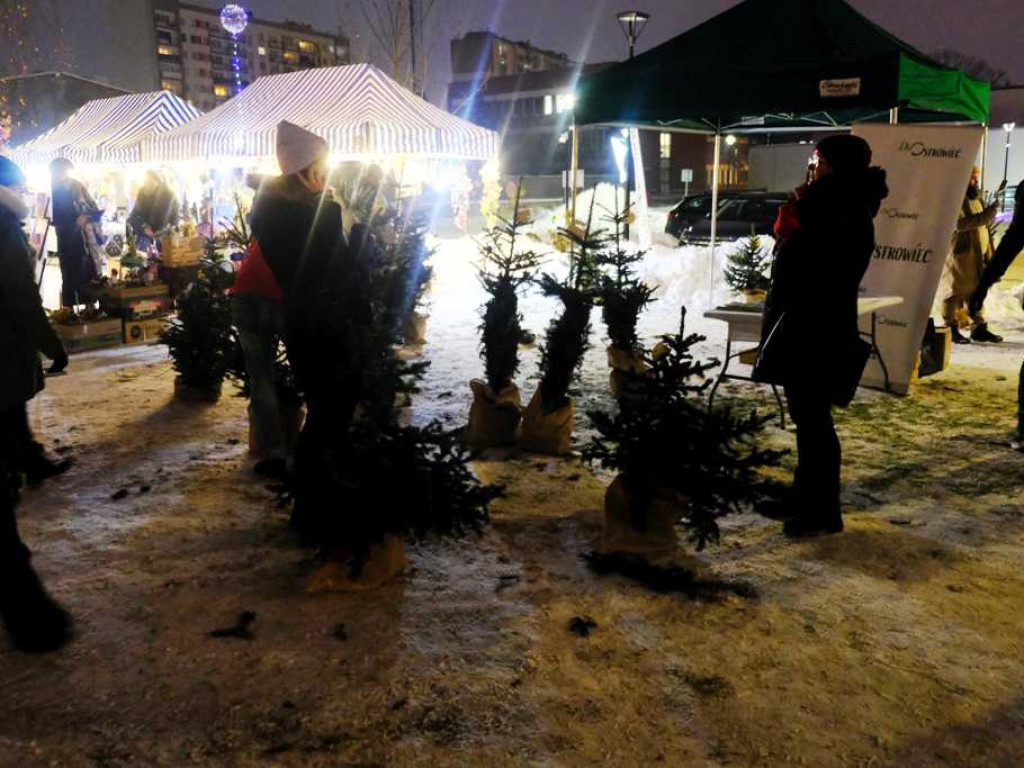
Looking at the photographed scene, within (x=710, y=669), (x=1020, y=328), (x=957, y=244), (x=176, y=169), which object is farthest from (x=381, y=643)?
(x=176, y=169)

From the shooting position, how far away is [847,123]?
1109cm

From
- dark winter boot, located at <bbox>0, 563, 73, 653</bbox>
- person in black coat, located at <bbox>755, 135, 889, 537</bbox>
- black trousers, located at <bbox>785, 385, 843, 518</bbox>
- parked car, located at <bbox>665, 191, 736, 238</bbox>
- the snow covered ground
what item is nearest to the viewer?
the snow covered ground

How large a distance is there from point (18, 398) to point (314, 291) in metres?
1.54

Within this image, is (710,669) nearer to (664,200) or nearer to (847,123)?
(847,123)

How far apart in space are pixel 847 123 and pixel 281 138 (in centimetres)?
947

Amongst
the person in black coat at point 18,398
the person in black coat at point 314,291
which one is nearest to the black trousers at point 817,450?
the person in black coat at point 314,291

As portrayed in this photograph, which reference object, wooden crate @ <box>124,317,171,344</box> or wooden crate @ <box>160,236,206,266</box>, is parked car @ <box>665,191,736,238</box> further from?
wooden crate @ <box>124,317,171,344</box>

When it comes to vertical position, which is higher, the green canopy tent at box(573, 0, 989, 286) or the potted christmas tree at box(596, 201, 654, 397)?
the green canopy tent at box(573, 0, 989, 286)

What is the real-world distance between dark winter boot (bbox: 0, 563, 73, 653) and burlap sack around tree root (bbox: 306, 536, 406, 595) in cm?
98

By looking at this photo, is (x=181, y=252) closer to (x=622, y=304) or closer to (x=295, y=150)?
(x=622, y=304)

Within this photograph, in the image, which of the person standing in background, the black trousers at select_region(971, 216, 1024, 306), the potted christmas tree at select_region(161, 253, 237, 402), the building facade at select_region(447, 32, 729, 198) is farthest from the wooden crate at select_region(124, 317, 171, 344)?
the building facade at select_region(447, 32, 729, 198)

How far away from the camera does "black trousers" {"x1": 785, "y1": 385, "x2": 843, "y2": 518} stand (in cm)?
413

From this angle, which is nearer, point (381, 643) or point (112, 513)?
point (381, 643)

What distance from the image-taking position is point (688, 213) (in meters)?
21.7
